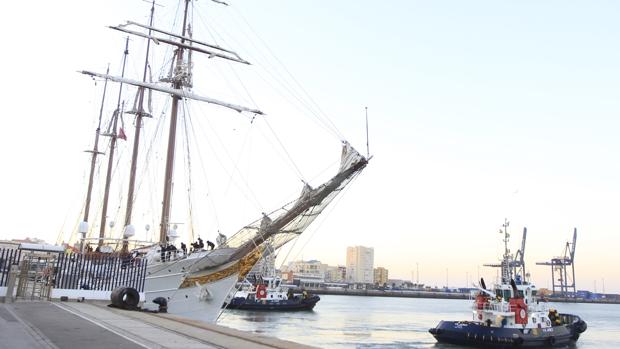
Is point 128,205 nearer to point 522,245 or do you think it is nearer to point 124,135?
point 124,135

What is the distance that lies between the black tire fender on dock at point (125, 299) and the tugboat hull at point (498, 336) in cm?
2461

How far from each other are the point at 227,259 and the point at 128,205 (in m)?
19.3

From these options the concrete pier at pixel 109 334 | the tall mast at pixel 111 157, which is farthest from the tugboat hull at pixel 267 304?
the concrete pier at pixel 109 334

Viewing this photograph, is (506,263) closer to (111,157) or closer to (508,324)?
(508,324)

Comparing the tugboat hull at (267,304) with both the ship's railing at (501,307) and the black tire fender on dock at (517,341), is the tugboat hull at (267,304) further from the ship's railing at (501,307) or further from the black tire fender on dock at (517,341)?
the black tire fender on dock at (517,341)

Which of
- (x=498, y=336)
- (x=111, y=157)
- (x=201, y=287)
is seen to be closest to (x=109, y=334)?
(x=201, y=287)

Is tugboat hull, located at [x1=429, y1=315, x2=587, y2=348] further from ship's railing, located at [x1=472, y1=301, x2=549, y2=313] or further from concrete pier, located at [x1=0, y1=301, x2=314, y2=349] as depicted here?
concrete pier, located at [x1=0, y1=301, x2=314, y2=349]

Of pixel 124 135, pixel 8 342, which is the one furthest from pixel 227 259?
pixel 124 135

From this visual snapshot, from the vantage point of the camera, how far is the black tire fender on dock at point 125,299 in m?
20.8

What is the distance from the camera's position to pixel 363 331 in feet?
164

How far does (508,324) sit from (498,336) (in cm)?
217

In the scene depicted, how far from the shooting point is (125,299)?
21.0m

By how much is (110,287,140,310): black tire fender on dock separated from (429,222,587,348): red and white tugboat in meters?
24.7

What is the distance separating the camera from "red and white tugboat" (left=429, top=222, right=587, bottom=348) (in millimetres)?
35188
